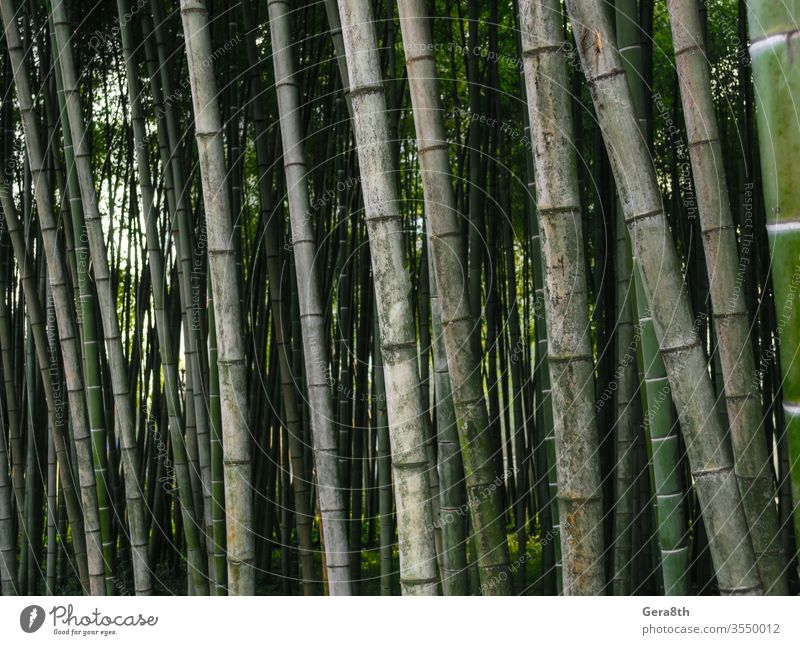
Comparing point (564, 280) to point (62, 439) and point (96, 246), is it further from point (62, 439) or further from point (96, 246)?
point (62, 439)

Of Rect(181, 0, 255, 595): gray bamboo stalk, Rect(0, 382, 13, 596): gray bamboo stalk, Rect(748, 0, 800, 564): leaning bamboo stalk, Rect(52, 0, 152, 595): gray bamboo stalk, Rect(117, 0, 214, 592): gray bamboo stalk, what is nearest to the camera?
Rect(748, 0, 800, 564): leaning bamboo stalk

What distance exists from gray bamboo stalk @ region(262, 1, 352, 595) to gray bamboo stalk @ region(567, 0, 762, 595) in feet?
2.60

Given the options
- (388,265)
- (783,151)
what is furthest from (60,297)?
(783,151)

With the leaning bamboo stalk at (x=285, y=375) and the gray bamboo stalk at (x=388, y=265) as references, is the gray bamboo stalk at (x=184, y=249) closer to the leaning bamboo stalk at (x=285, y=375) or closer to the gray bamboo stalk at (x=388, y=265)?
the leaning bamboo stalk at (x=285, y=375)

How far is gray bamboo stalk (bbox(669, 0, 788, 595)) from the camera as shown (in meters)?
1.38

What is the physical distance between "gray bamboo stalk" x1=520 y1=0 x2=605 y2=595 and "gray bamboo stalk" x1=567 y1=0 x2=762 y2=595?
5 cm

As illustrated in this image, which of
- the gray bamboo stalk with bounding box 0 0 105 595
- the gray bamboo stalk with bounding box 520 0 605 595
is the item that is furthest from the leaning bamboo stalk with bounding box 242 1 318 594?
the gray bamboo stalk with bounding box 520 0 605 595

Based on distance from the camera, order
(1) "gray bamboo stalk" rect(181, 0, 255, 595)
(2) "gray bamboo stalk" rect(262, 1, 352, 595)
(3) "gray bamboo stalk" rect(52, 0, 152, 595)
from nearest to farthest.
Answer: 1. (1) "gray bamboo stalk" rect(181, 0, 255, 595)
2. (2) "gray bamboo stalk" rect(262, 1, 352, 595)
3. (3) "gray bamboo stalk" rect(52, 0, 152, 595)

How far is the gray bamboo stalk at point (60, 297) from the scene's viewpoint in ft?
7.51

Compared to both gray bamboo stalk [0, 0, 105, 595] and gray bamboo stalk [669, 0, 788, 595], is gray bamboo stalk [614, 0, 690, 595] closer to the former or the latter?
gray bamboo stalk [669, 0, 788, 595]

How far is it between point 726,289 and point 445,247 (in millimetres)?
474
